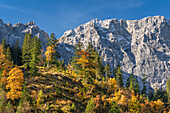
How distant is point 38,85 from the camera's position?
36.7 m

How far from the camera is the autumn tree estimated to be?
3103 cm

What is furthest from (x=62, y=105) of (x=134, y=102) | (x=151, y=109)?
(x=151, y=109)

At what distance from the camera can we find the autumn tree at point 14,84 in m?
31.0

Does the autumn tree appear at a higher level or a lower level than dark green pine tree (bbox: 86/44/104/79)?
lower

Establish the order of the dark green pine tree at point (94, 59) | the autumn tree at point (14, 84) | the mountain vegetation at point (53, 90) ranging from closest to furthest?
the mountain vegetation at point (53, 90)
the autumn tree at point (14, 84)
the dark green pine tree at point (94, 59)

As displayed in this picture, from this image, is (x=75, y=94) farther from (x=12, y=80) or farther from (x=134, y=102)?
(x=134, y=102)

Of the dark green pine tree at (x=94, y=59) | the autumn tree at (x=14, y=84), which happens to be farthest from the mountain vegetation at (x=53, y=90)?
the dark green pine tree at (x=94, y=59)

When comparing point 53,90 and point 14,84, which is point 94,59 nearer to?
point 53,90

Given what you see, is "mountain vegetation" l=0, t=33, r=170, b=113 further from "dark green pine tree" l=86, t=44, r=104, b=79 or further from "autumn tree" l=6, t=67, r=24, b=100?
"dark green pine tree" l=86, t=44, r=104, b=79

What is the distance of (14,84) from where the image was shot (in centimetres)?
3200

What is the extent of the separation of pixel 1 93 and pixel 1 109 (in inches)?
138

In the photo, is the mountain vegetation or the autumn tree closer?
the mountain vegetation

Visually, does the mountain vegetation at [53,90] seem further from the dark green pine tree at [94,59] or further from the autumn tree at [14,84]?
the dark green pine tree at [94,59]

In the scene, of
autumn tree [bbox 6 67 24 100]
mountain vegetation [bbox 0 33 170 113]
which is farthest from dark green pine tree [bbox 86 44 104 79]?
autumn tree [bbox 6 67 24 100]
